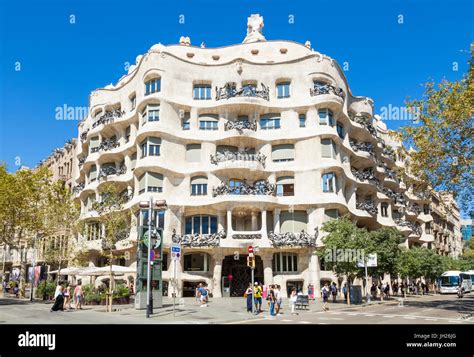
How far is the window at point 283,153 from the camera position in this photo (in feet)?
144

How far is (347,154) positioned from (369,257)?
50.4 ft

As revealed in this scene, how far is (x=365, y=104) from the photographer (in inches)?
2073

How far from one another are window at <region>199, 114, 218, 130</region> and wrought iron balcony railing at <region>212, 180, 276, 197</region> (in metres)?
5.69

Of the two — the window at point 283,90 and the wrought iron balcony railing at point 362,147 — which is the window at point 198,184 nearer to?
the window at point 283,90

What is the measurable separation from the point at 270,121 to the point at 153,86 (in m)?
11.3

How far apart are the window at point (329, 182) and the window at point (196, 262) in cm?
1217

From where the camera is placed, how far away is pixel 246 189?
41438 millimetres

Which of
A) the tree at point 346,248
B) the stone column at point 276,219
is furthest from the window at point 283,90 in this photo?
the tree at point 346,248

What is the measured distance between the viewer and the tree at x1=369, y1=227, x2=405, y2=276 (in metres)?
36.7

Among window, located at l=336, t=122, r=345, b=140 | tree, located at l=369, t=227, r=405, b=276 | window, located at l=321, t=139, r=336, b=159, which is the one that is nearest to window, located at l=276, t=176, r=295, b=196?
window, located at l=321, t=139, r=336, b=159

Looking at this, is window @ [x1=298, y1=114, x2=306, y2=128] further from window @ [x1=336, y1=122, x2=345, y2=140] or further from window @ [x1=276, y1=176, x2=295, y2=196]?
window @ [x1=276, y1=176, x2=295, y2=196]

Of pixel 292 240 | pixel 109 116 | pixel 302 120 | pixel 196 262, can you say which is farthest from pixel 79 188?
pixel 302 120

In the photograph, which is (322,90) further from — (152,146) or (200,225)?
(200,225)
